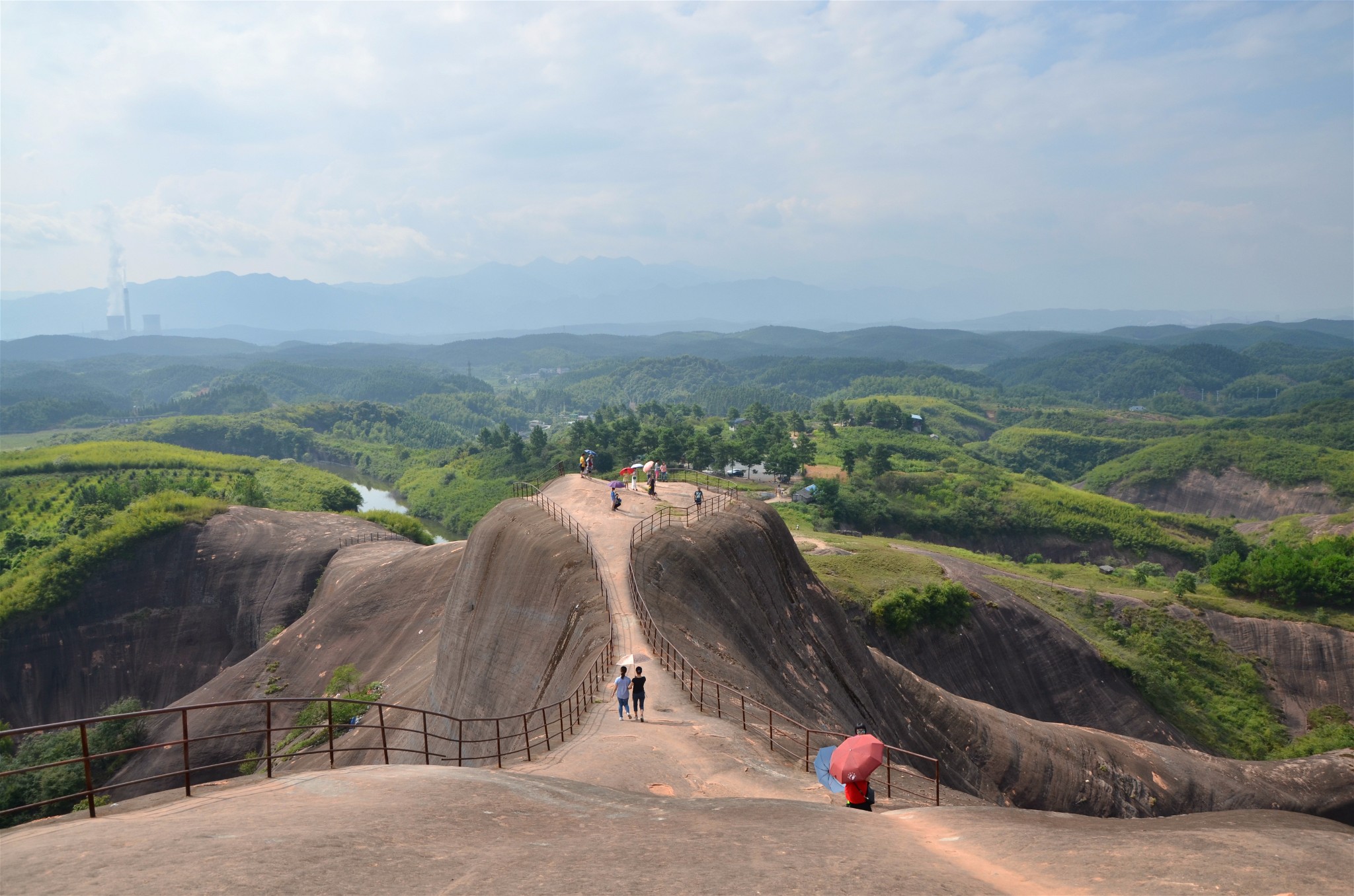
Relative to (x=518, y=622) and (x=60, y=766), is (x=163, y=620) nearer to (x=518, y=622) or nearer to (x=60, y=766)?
(x=60, y=766)

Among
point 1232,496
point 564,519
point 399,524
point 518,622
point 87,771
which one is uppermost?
point 87,771

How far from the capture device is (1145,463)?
153875 millimetres

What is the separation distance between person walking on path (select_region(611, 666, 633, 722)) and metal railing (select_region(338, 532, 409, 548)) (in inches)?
2205

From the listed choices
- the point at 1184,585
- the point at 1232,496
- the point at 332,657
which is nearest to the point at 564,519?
the point at 332,657

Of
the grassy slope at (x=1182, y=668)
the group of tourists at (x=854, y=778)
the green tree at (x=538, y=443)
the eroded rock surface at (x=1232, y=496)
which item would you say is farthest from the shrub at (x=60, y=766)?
the eroded rock surface at (x=1232, y=496)

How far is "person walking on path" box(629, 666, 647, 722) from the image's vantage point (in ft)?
64.2

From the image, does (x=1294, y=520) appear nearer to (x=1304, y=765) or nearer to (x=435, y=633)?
(x=1304, y=765)

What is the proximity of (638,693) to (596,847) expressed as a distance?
8244 mm

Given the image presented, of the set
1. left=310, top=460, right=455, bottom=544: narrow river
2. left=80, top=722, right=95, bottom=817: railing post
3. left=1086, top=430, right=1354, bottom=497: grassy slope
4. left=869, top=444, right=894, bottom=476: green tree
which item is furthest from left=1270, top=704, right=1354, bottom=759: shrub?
left=310, top=460, right=455, bottom=544: narrow river

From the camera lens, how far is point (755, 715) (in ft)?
70.7

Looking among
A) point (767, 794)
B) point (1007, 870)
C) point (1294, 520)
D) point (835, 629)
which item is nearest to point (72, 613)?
Answer: point (835, 629)

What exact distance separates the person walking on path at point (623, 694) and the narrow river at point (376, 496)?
102 m

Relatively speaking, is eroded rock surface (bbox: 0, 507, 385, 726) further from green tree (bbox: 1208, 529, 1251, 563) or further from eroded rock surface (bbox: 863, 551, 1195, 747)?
green tree (bbox: 1208, 529, 1251, 563)

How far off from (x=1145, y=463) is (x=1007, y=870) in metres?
168
